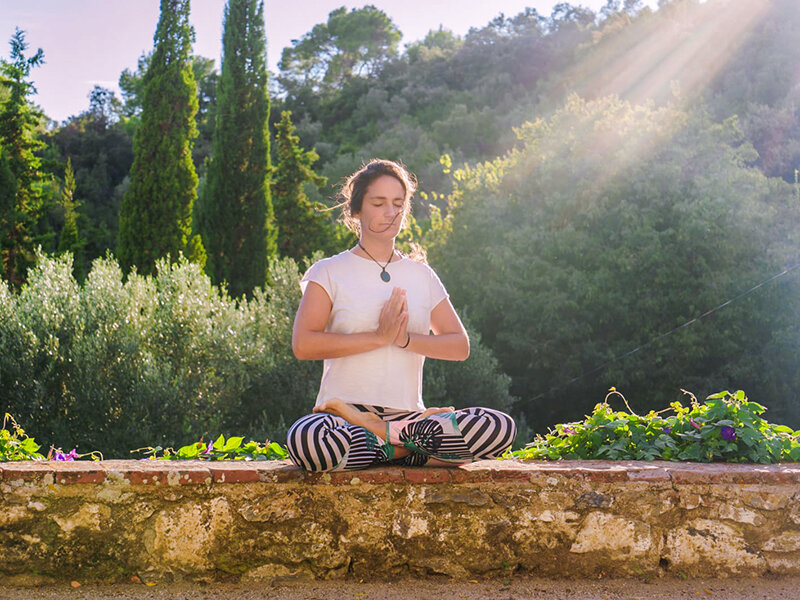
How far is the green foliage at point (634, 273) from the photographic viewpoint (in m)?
13.4

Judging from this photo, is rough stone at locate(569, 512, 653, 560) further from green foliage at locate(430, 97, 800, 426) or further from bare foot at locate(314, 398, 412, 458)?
green foliage at locate(430, 97, 800, 426)

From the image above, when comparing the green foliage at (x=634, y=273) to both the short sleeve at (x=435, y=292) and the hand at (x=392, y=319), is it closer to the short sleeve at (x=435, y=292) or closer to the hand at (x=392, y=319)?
the short sleeve at (x=435, y=292)

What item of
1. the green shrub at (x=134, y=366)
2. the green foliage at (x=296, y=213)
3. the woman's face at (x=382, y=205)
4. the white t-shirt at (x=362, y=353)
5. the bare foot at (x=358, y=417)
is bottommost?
the green shrub at (x=134, y=366)

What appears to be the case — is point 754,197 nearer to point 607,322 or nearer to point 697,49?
point 607,322

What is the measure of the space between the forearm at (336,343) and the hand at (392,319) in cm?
2

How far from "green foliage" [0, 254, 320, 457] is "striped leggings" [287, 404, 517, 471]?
622 cm

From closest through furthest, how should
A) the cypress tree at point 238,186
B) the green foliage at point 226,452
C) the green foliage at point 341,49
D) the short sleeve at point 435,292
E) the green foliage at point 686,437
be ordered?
the short sleeve at point 435,292, the green foliage at point 686,437, the green foliage at point 226,452, the cypress tree at point 238,186, the green foliage at point 341,49

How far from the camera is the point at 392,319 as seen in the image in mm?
2668

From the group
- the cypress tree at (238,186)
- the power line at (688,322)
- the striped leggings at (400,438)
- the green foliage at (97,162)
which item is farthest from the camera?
the green foliage at (97,162)

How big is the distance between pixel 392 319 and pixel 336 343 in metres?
0.20

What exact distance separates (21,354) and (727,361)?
10.6m

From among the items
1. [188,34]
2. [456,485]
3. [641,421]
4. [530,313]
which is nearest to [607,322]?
[530,313]

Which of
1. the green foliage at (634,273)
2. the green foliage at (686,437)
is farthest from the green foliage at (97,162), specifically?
the green foliage at (686,437)

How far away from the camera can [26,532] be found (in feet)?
8.74
